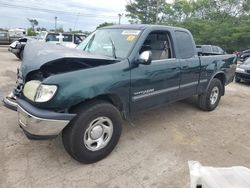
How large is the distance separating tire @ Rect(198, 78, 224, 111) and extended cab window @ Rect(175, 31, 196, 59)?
106cm

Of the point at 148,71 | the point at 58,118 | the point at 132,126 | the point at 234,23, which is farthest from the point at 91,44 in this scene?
the point at 234,23

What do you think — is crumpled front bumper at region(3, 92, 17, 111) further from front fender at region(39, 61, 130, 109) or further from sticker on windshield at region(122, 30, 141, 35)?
sticker on windshield at region(122, 30, 141, 35)

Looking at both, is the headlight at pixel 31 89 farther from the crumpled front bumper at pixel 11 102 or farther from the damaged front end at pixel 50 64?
the crumpled front bumper at pixel 11 102

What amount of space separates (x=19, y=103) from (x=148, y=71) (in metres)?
1.93

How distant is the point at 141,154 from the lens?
3895 mm

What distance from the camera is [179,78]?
4836 millimetres

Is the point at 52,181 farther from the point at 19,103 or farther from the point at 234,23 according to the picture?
the point at 234,23

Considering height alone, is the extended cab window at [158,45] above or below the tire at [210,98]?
above

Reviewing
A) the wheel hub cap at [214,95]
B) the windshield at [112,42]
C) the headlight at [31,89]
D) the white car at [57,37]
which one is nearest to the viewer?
the headlight at [31,89]

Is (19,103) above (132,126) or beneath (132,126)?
above

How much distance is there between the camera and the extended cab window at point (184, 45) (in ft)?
16.3

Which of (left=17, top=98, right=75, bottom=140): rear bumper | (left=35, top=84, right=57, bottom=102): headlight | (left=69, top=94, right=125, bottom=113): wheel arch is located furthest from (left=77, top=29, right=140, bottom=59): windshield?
(left=17, top=98, right=75, bottom=140): rear bumper

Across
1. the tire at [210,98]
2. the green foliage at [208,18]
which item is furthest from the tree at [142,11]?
the tire at [210,98]

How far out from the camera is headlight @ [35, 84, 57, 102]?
308 cm
